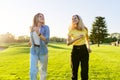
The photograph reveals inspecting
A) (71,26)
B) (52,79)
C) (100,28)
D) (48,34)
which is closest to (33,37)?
(48,34)

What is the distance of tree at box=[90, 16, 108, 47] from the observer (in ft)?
360

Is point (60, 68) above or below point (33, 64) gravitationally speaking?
below

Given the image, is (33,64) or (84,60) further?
(84,60)

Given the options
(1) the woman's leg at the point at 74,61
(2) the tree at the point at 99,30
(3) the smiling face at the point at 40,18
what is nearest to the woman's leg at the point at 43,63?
(1) the woman's leg at the point at 74,61

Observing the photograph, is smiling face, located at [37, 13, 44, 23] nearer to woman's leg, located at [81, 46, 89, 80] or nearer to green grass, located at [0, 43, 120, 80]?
woman's leg, located at [81, 46, 89, 80]

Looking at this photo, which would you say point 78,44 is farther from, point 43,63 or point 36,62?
point 36,62

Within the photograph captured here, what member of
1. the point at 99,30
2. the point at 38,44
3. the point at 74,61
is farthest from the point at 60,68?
the point at 99,30

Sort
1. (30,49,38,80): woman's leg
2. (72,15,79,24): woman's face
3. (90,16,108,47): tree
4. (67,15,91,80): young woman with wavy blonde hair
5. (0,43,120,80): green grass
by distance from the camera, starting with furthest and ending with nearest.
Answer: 1. (90,16,108,47): tree
2. (0,43,120,80): green grass
3. (72,15,79,24): woman's face
4. (67,15,91,80): young woman with wavy blonde hair
5. (30,49,38,80): woman's leg

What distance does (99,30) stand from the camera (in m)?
110

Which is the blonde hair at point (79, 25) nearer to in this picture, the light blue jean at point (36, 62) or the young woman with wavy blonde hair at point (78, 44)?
the young woman with wavy blonde hair at point (78, 44)

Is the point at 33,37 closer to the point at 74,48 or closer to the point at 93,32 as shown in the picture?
the point at 74,48

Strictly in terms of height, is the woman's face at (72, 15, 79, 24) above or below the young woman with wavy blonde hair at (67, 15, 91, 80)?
above

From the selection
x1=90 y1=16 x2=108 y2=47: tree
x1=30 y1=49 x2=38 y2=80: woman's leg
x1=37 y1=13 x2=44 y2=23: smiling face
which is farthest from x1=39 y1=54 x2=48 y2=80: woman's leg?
x1=90 y1=16 x2=108 y2=47: tree

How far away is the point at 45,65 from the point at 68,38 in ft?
3.50
